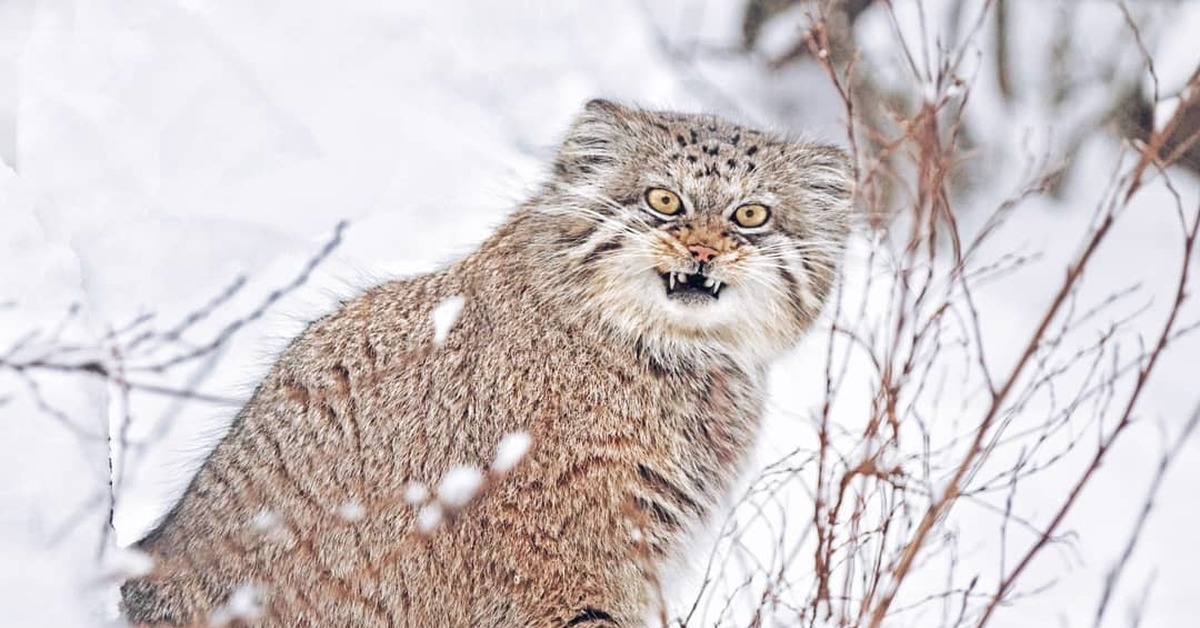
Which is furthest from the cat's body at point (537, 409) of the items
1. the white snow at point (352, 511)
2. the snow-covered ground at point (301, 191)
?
the snow-covered ground at point (301, 191)

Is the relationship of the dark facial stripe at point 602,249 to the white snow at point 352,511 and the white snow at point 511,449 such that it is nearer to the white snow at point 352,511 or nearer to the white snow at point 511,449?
the white snow at point 511,449

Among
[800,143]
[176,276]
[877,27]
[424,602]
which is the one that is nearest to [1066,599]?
[800,143]

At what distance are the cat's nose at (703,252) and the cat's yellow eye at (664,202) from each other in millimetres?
144

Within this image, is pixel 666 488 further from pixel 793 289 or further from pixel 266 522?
pixel 266 522

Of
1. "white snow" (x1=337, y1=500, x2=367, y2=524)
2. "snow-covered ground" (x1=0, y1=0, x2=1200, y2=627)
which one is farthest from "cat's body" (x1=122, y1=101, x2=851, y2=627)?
"snow-covered ground" (x1=0, y1=0, x2=1200, y2=627)

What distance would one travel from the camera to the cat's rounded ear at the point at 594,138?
14.0 feet

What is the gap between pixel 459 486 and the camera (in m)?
3.98

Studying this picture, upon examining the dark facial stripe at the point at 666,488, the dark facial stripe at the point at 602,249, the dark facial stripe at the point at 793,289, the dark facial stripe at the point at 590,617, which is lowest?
the dark facial stripe at the point at 590,617

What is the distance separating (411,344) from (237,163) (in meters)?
2.99

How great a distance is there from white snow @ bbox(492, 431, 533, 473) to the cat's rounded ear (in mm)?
800

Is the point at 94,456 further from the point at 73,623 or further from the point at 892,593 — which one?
the point at 892,593

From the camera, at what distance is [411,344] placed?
4133 mm

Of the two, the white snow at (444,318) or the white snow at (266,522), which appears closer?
the white snow at (266,522)

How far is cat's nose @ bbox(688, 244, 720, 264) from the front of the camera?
155 inches
